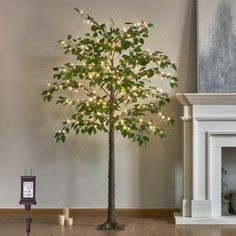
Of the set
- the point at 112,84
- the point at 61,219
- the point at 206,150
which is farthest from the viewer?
the point at 206,150

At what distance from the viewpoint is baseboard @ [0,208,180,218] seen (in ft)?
21.4

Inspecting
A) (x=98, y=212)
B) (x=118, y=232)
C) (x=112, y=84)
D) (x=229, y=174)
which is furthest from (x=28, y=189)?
(x=229, y=174)

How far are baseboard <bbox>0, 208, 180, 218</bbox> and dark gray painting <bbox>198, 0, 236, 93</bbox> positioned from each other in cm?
140

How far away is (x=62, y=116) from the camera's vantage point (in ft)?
21.7

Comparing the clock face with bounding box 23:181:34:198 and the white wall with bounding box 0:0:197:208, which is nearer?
the clock face with bounding box 23:181:34:198

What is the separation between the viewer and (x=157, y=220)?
6293mm

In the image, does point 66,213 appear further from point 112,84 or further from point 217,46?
point 217,46

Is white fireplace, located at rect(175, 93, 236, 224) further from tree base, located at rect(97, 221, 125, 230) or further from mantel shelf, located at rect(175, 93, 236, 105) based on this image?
tree base, located at rect(97, 221, 125, 230)

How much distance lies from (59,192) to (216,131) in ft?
6.08

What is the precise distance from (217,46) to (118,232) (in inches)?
88.0

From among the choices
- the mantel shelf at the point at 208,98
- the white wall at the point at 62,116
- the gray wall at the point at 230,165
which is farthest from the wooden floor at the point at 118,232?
the mantel shelf at the point at 208,98

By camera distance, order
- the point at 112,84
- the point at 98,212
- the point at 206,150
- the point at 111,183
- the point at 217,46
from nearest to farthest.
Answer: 1. the point at 112,84
2. the point at 111,183
3. the point at 206,150
4. the point at 217,46
5. the point at 98,212

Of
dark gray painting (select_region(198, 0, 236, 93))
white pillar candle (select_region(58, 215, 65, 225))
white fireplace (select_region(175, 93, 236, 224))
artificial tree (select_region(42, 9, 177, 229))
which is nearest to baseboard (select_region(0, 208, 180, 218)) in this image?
white fireplace (select_region(175, 93, 236, 224))

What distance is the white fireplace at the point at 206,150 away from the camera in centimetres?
611
